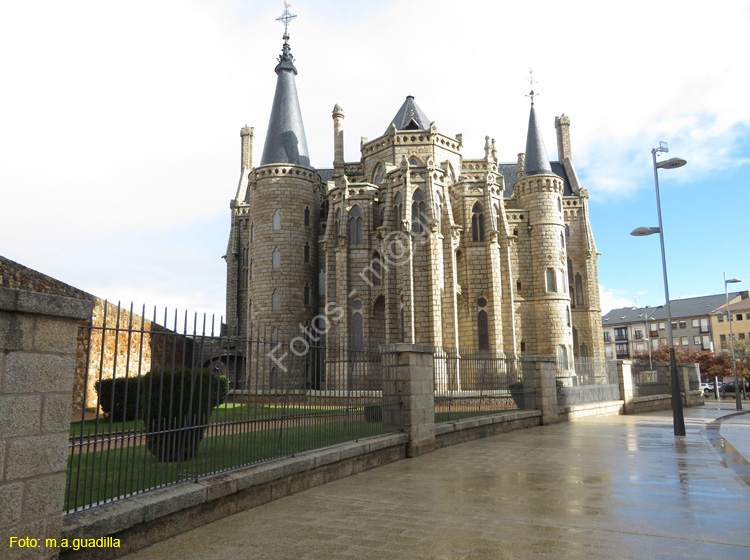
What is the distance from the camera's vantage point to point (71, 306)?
416cm

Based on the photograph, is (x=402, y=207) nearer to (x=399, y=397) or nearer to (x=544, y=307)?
(x=544, y=307)

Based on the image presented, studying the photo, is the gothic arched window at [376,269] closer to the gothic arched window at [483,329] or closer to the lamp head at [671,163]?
the gothic arched window at [483,329]

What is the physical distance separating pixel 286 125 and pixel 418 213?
38.7 ft

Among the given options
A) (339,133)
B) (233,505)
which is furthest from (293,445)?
(339,133)

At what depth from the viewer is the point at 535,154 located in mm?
36125

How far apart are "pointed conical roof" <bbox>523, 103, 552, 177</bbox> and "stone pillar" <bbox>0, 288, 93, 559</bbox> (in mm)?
34448

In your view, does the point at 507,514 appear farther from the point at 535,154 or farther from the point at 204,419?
the point at 535,154

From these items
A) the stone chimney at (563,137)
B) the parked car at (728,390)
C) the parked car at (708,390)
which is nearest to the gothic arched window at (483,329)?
the stone chimney at (563,137)

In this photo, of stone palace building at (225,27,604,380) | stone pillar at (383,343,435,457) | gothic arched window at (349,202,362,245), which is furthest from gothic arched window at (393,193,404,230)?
stone pillar at (383,343,435,457)

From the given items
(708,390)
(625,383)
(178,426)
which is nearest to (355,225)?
(625,383)

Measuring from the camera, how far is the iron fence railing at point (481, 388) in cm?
1316

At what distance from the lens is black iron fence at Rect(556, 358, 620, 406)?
60.6 feet

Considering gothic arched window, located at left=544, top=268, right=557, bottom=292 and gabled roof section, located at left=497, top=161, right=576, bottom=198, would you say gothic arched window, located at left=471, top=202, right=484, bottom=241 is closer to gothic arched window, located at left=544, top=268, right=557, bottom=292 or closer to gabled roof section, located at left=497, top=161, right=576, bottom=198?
gothic arched window, located at left=544, top=268, right=557, bottom=292

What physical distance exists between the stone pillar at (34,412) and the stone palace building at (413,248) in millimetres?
23939
